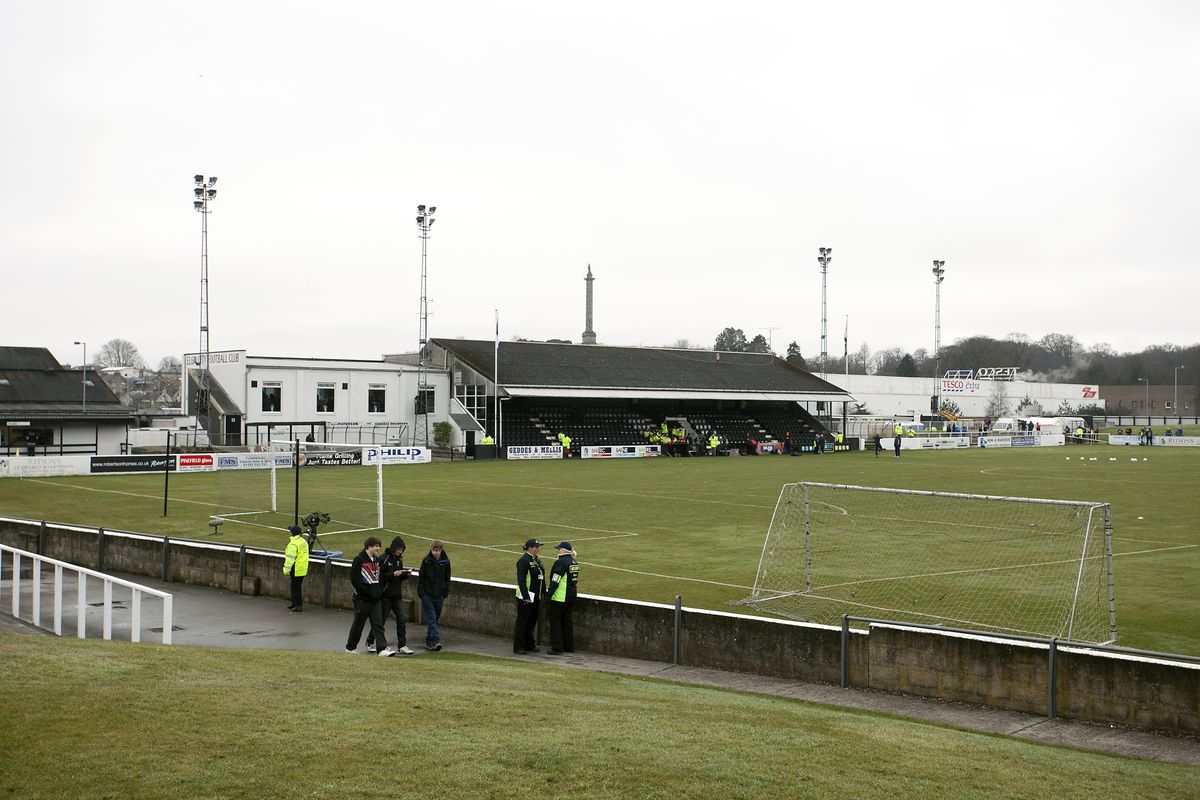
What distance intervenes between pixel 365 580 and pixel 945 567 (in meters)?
12.6

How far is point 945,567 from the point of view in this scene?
2205 centimetres

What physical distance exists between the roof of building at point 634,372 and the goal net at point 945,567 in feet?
137

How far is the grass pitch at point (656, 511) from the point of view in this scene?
20.4 meters

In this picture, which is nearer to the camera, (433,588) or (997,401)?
(433,588)

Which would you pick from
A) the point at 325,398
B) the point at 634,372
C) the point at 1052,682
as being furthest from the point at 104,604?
the point at 634,372

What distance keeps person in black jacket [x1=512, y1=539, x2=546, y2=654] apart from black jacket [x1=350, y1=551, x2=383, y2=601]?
1.92m

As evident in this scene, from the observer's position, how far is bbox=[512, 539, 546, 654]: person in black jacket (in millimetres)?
15000

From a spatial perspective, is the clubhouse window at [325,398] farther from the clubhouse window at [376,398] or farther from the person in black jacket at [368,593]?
the person in black jacket at [368,593]

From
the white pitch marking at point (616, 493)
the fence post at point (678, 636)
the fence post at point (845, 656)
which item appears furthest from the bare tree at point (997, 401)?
the fence post at point (845, 656)

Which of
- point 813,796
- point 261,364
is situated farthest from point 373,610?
point 261,364

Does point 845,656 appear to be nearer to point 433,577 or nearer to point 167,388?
point 433,577

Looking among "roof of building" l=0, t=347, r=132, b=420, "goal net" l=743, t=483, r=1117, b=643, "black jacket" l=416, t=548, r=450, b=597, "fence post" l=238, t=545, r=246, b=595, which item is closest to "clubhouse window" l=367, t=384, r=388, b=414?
"roof of building" l=0, t=347, r=132, b=420

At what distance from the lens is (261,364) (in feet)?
211

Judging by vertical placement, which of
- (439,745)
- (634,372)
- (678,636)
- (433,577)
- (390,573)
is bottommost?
(678,636)
